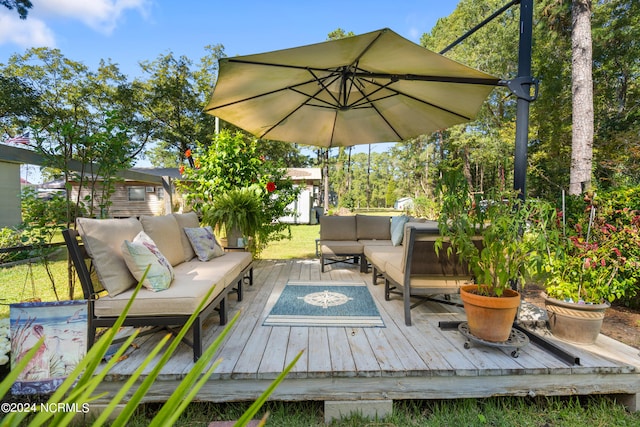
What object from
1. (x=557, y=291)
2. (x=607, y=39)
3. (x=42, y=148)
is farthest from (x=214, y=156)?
(x=607, y=39)

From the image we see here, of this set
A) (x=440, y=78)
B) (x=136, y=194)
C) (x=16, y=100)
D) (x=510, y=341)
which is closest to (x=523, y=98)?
(x=440, y=78)

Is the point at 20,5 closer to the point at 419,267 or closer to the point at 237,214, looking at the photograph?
the point at 237,214

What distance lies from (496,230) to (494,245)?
127mm

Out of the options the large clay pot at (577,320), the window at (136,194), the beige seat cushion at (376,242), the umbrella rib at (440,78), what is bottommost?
the large clay pot at (577,320)

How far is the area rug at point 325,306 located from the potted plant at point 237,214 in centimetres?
110

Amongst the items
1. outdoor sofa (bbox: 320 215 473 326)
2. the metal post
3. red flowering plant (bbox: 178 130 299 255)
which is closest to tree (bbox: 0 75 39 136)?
red flowering plant (bbox: 178 130 299 255)

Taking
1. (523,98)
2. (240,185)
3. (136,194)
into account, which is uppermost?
(523,98)

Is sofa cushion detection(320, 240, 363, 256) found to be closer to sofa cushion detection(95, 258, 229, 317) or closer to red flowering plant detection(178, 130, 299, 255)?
red flowering plant detection(178, 130, 299, 255)

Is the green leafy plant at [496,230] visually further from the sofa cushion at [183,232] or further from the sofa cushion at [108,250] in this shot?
the sofa cushion at [183,232]

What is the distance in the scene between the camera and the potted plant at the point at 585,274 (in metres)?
2.42

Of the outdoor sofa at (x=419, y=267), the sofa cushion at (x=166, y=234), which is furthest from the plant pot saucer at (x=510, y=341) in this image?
the sofa cushion at (x=166, y=234)

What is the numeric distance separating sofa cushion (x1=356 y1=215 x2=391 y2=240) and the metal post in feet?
9.87

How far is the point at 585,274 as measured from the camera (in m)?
2.48

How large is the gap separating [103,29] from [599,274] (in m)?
18.4
